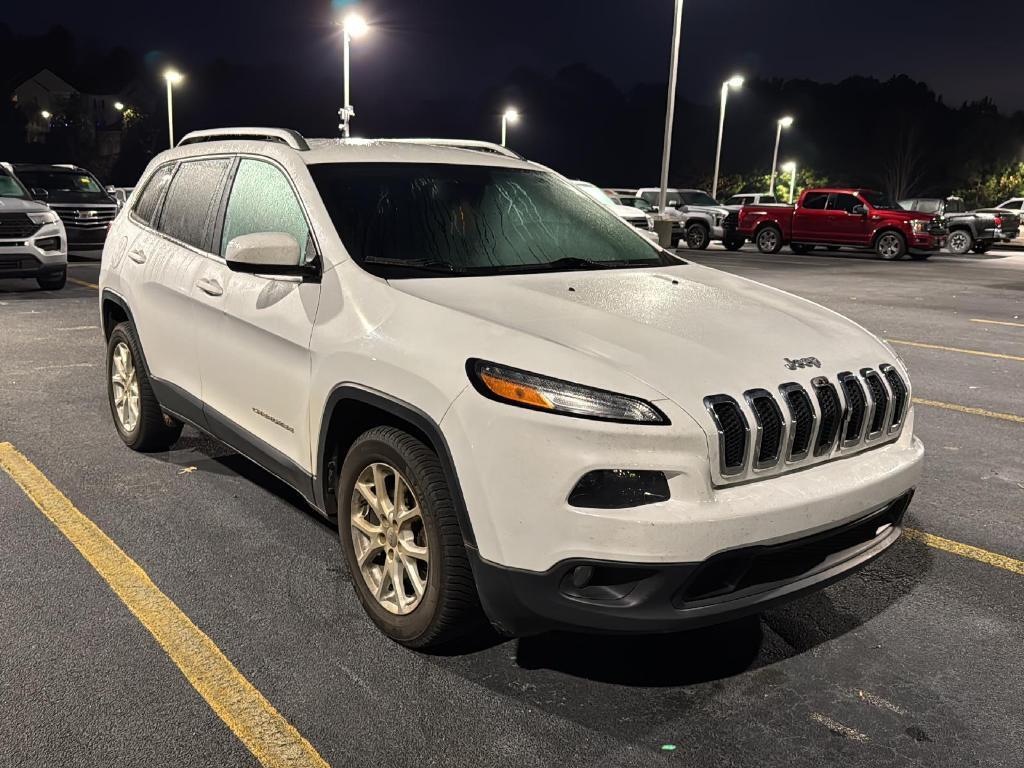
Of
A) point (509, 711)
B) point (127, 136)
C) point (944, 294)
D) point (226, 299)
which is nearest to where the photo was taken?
point (509, 711)

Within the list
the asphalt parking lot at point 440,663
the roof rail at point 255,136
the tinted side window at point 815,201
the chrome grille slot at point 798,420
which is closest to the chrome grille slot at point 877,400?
the chrome grille slot at point 798,420

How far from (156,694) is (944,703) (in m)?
2.47

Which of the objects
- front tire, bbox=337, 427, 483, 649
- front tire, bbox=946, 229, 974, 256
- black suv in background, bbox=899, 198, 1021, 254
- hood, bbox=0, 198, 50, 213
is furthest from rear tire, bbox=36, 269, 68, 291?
front tire, bbox=946, 229, 974, 256

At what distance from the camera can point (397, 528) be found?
3180 millimetres

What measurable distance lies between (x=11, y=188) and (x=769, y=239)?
1908cm

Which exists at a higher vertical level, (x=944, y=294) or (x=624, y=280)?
(x=624, y=280)

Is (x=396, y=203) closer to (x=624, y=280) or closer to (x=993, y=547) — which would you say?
(x=624, y=280)

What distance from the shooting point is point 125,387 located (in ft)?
18.0

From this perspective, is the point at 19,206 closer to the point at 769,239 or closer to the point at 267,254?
the point at 267,254

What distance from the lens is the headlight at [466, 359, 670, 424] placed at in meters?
2.66

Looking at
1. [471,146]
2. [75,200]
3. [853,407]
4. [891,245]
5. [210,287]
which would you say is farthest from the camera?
[891,245]

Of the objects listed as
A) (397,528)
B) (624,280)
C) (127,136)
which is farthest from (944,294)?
(127,136)

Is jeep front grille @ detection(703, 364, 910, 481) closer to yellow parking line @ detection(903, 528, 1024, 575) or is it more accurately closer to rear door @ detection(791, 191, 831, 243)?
yellow parking line @ detection(903, 528, 1024, 575)

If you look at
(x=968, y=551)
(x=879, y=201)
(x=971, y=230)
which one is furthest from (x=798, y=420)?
(x=971, y=230)
